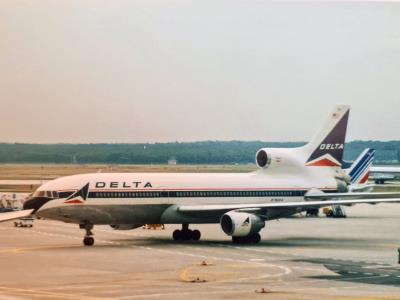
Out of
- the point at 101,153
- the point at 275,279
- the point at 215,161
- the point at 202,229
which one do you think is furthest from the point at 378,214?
the point at 275,279

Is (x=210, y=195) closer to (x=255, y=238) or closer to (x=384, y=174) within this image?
(x=255, y=238)

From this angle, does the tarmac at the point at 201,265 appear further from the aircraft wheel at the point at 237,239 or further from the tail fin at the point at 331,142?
the tail fin at the point at 331,142

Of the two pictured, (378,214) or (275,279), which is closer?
(275,279)

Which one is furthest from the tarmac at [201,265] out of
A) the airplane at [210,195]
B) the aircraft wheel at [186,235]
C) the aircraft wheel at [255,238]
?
the airplane at [210,195]

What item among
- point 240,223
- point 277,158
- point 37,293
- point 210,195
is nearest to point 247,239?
point 240,223

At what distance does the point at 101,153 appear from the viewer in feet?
308

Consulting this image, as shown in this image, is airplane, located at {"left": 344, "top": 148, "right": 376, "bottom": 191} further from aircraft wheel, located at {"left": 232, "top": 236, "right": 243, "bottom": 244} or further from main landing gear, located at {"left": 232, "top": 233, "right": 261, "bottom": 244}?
aircraft wheel, located at {"left": 232, "top": 236, "right": 243, "bottom": 244}

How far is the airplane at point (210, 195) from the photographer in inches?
1800

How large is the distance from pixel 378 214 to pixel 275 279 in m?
47.8

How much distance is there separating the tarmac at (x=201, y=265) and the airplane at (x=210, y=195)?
1.33 meters

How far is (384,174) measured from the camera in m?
150

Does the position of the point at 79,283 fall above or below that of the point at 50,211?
below

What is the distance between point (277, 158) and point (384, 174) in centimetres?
9933

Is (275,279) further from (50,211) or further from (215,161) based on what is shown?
(215,161)
